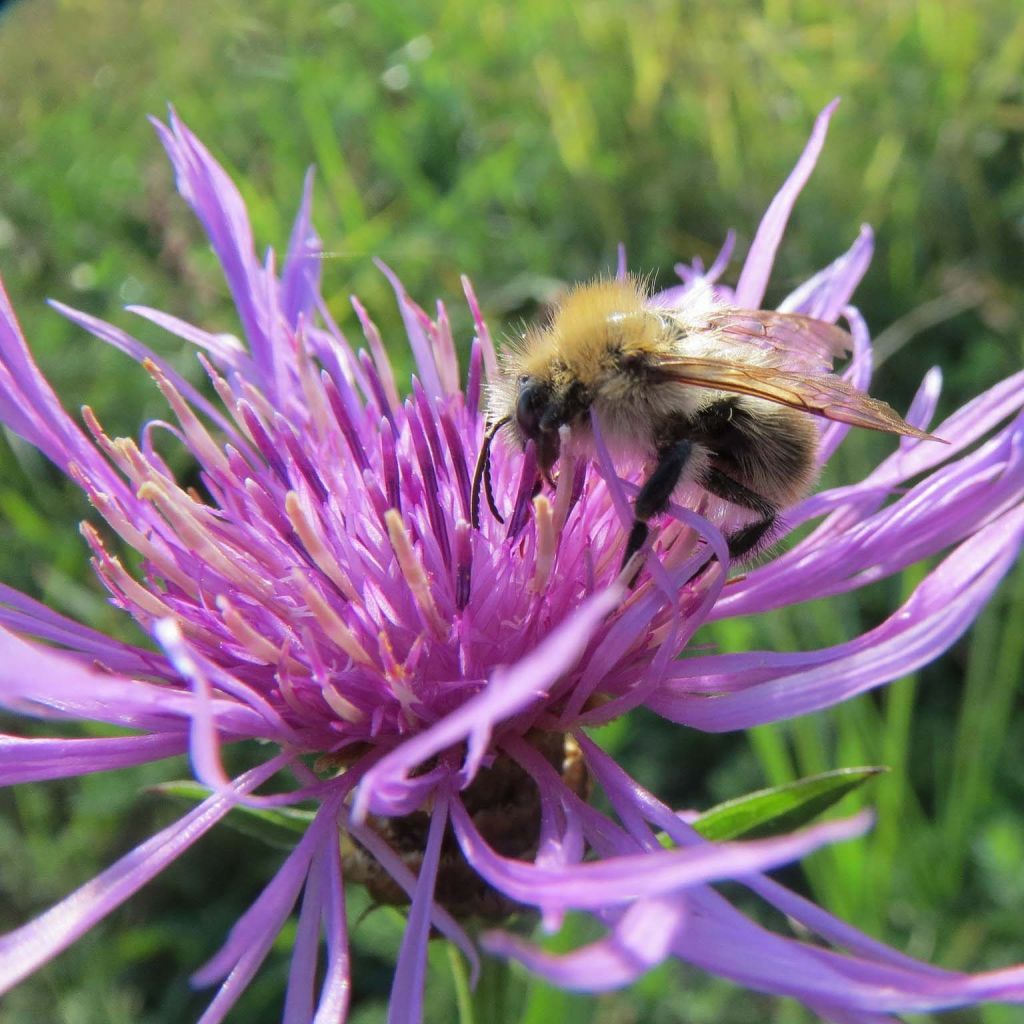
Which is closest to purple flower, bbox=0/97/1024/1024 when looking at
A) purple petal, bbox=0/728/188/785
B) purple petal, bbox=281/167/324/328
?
purple petal, bbox=0/728/188/785

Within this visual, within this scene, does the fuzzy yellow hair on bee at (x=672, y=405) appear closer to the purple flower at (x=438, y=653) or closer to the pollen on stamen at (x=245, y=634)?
the purple flower at (x=438, y=653)

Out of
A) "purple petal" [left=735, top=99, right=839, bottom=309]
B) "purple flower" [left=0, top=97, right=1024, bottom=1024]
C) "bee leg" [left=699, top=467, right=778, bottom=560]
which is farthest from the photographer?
"purple petal" [left=735, top=99, right=839, bottom=309]

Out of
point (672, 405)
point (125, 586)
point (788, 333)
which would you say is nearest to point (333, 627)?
point (125, 586)

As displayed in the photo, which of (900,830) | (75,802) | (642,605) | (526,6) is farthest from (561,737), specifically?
(526,6)

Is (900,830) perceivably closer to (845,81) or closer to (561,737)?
(561,737)

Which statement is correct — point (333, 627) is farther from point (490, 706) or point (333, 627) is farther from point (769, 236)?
point (769, 236)

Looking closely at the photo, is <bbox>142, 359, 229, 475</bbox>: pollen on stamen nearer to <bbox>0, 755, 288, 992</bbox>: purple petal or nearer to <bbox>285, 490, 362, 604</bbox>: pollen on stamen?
<bbox>285, 490, 362, 604</bbox>: pollen on stamen

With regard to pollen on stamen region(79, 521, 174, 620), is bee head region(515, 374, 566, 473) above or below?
below
